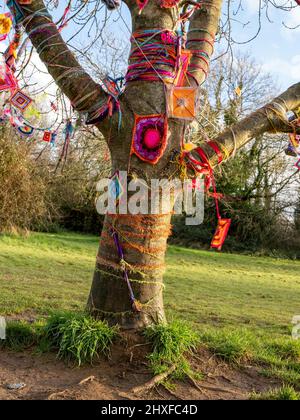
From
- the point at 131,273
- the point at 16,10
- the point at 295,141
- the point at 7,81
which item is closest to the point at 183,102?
the point at 131,273

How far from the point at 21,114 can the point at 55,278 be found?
15.6ft

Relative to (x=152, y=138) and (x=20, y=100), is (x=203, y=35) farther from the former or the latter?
(x=20, y=100)

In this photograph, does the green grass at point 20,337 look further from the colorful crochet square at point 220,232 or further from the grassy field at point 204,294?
the colorful crochet square at point 220,232

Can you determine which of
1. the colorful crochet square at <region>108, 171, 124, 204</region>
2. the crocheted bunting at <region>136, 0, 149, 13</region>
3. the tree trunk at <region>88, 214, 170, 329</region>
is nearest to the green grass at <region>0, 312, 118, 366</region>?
the tree trunk at <region>88, 214, 170, 329</region>

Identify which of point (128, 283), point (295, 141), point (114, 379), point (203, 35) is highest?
point (203, 35)

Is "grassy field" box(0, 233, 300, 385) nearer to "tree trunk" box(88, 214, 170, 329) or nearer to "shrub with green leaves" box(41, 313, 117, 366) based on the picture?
"tree trunk" box(88, 214, 170, 329)

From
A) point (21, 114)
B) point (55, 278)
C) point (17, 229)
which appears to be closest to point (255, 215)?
point (17, 229)

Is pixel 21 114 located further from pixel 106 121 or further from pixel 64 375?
pixel 64 375

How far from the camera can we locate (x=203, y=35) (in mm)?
4320

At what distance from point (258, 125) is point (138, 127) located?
3.97 ft

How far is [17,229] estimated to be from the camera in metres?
15.6

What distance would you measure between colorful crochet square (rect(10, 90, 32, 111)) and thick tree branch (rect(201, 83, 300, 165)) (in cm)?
193

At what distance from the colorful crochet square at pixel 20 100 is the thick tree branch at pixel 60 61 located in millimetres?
749

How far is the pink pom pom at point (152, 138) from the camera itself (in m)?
3.87
